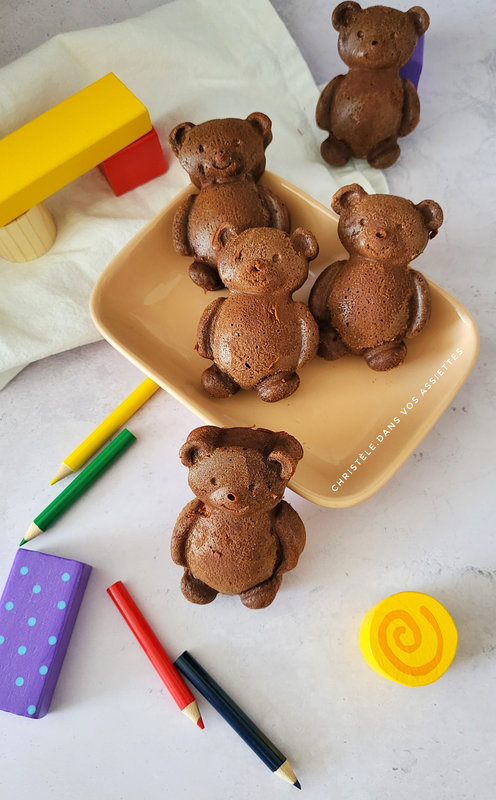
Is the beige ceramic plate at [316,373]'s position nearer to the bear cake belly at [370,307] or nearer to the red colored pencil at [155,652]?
the bear cake belly at [370,307]

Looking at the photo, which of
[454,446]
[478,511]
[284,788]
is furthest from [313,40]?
[284,788]

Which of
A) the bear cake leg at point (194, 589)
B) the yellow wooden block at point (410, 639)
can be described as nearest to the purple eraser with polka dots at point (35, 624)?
the bear cake leg at point (194, 589)

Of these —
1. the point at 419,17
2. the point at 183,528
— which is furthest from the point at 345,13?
the point at 183,528

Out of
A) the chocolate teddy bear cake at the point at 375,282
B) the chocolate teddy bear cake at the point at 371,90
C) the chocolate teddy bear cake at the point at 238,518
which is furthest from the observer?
the chocolate teddy bear cake at the point at 371,90

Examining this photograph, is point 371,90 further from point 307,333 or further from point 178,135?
point 307,333

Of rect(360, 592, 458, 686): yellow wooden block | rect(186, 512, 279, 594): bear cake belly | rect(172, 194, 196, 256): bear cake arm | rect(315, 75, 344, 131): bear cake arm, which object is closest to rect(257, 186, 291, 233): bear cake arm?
rect(172, 194, 196, 256): bear cake arm

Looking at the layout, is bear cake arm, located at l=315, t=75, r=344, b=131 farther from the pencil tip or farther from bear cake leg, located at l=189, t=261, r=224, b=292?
the pencil tip

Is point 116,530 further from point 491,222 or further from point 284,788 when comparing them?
point 491,222
